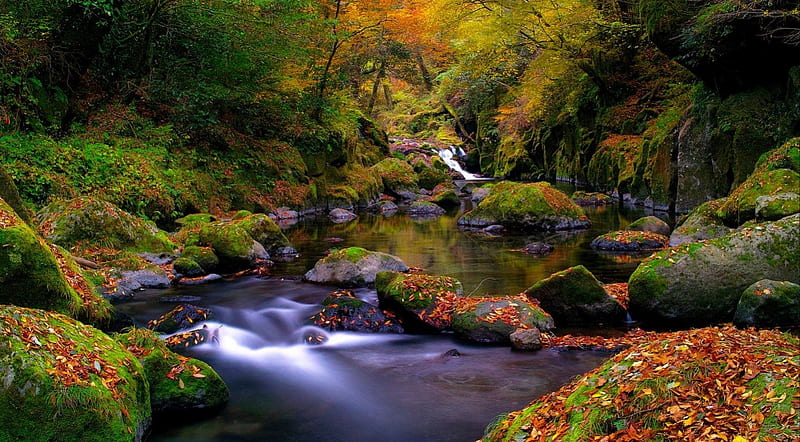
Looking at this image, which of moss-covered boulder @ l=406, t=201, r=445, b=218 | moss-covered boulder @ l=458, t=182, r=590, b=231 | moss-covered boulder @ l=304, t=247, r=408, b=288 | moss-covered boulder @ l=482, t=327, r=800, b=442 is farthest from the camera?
moss-covered boulder @ l=406, t=201, r=445, b=218

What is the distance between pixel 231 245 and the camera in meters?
10.4

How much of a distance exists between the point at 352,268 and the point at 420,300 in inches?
97.1

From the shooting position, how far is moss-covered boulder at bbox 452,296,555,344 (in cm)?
635

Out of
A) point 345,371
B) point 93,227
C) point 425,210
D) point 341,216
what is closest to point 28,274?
point 345,371

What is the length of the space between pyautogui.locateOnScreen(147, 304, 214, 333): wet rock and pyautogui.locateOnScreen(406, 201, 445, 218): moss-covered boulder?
13.2 meters

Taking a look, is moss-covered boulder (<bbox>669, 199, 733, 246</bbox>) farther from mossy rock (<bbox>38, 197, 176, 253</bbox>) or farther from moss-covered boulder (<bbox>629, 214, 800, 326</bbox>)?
mossy rock (<bbox>38, 197, 176, 253</bbox>)

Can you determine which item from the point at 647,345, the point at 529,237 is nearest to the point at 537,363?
the point at 647,345

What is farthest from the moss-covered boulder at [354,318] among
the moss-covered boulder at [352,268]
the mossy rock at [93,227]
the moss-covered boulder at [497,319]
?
the mossy rock at [93,227]

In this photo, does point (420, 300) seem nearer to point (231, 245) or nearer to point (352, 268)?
point (352, 268)

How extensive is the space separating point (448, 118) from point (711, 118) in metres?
33.7

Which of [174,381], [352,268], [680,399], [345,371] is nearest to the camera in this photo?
[680,399]

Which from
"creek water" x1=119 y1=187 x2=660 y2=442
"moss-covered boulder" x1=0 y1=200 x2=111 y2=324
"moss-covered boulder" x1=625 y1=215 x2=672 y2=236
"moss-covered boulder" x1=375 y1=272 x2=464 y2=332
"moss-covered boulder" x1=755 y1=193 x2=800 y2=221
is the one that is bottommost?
"moss-covered boulder" x1=625 y1=215 x2=672 y2=236

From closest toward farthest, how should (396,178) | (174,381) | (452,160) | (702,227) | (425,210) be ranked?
(174,381) < (702,227) < (425,210) < (396,178) < (452,160)

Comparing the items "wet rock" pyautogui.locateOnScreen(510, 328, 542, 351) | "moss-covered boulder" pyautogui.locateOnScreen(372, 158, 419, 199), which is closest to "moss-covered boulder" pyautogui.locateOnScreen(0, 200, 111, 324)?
"wet rock" pyautogui.locateOnScreen(510, 328, 542, 351)
